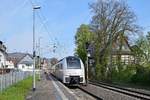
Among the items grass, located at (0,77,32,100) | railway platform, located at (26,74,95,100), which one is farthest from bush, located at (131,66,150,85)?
grass, located at (0,77,32,100)

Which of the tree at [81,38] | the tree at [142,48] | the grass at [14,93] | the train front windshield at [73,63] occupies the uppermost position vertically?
the tree at [81,38]

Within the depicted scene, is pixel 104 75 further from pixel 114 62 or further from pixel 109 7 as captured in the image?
pixel 109 7

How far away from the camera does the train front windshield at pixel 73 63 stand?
136ft

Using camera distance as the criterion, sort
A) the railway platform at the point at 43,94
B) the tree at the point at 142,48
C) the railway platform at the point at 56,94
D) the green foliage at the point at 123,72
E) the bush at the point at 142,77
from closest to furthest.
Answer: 1. the railway platform at the point at 43,94
2. the railway platform at the point at 56,94
3. the bush at the point at 142,77
4. the green foliage at the point at 123,72
5. the tree at the point at 142,48

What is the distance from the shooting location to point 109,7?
72250mm

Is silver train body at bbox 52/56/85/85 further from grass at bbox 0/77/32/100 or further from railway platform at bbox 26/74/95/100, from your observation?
grass at bbox 0/77/32/100

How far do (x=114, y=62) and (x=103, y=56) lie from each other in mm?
2354

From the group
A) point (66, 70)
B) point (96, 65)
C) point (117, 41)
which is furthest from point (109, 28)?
point (66, 70)

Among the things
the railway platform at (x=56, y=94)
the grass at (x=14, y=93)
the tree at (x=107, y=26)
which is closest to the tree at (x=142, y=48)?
the tree at (x=107, y=26)

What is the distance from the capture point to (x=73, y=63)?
4184cm

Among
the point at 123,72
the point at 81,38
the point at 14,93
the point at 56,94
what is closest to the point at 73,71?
the point at 56,94

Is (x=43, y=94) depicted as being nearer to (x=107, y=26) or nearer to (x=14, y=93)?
(x=14, y=93)

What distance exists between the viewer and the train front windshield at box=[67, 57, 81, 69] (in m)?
41.6

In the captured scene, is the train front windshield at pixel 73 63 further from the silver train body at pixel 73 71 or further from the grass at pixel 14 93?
the grass at pixel 14 93
